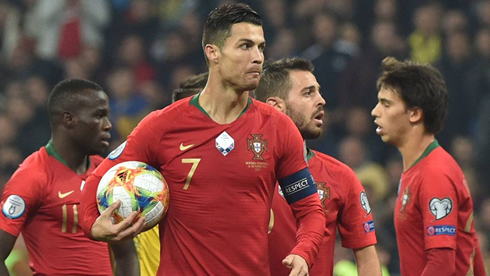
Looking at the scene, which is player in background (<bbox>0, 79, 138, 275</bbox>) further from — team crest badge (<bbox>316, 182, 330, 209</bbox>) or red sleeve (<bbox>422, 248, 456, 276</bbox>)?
red sleeve (<bbox>422, 248, 456, 276</bbox>)

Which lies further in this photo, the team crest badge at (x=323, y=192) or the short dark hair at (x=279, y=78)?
the short dark hair at (x=279, y=78)

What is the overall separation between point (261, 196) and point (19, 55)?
960cm

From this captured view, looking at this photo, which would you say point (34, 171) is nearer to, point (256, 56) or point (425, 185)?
point (256, 56)

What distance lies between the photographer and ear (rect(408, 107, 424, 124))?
5715mm

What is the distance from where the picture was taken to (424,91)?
571 cm

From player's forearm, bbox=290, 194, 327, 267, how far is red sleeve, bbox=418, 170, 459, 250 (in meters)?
1.02

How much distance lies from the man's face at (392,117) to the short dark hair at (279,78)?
0.65m

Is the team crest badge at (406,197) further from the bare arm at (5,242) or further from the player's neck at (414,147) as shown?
the bare arm at (5,242)

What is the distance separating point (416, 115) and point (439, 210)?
76 centimetres

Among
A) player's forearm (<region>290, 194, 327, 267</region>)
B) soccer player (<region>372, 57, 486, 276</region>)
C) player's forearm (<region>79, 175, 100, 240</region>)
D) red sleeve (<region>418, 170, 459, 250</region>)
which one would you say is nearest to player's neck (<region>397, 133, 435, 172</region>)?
soccer player (<region>372, 57, 486, 276</region>)

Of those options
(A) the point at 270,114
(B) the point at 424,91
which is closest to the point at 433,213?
(B) the point at 424,91

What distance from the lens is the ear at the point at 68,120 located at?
229 inches

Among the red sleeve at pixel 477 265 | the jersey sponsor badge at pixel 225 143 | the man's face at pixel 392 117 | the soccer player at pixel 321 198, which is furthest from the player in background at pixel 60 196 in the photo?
the red sleeve at pixel 477 265

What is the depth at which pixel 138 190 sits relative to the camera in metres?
4.25
